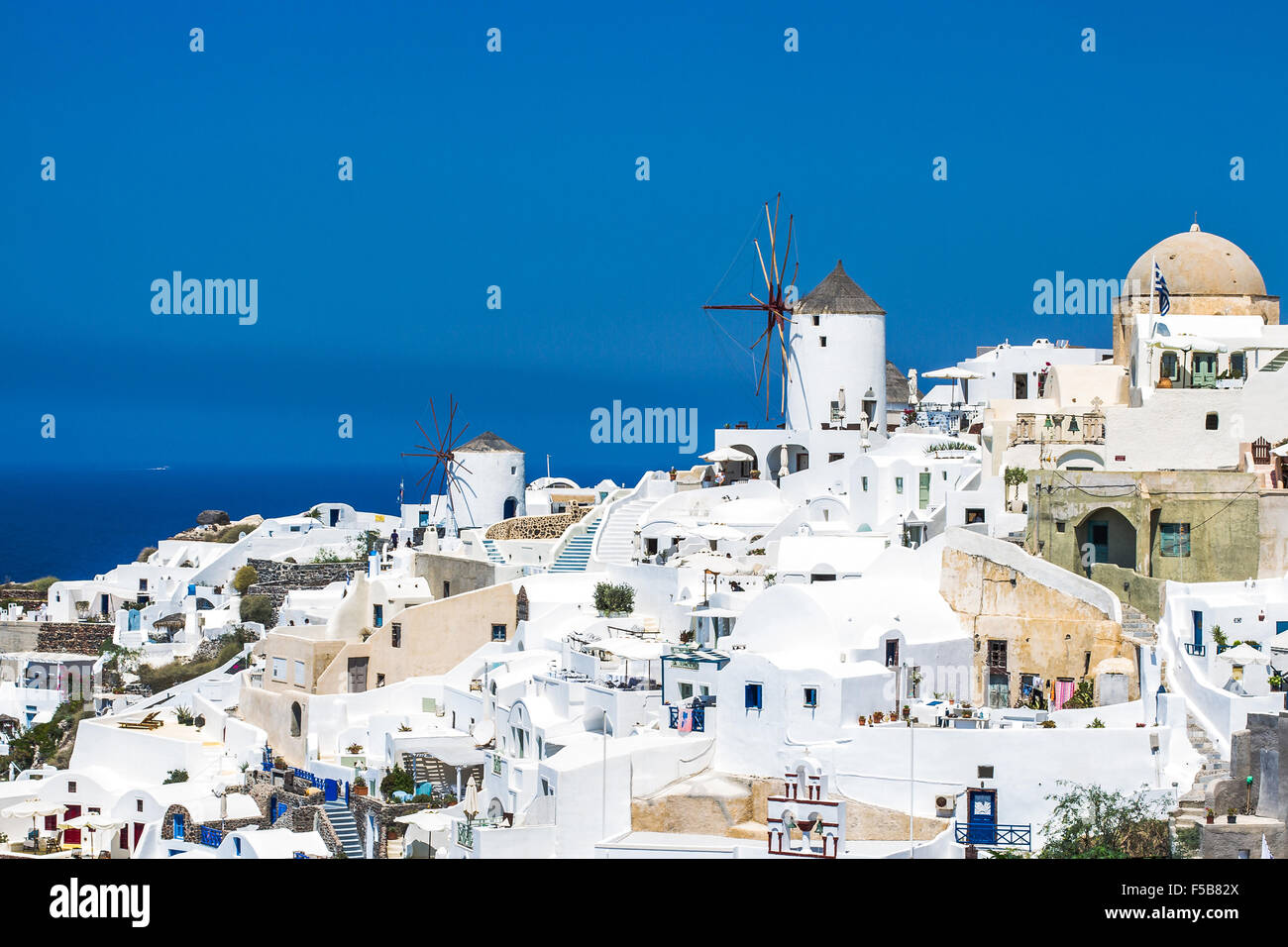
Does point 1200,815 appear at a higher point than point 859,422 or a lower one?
lower

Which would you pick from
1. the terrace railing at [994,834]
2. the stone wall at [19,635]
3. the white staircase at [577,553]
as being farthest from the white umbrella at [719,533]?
the stone wall at [19,635]

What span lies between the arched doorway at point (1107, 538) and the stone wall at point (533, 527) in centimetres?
1478

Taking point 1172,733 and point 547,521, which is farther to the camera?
point 547,521

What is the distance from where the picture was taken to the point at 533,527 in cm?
3947

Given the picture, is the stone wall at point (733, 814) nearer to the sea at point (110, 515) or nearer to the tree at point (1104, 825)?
the tree at point (1104, 825)

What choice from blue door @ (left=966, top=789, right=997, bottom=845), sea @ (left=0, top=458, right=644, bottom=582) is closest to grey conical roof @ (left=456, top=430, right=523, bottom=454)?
sea @ (left=0, top=458, right=644, bottom=582)

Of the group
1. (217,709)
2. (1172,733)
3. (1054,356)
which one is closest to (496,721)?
(217,709)

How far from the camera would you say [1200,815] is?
802 inches

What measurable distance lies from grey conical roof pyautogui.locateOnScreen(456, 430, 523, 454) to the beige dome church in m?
16.8

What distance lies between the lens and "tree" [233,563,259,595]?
4384 centimetres

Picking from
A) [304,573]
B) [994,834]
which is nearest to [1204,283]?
[994,834]

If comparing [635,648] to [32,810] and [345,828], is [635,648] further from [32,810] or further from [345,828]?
[32,810]
